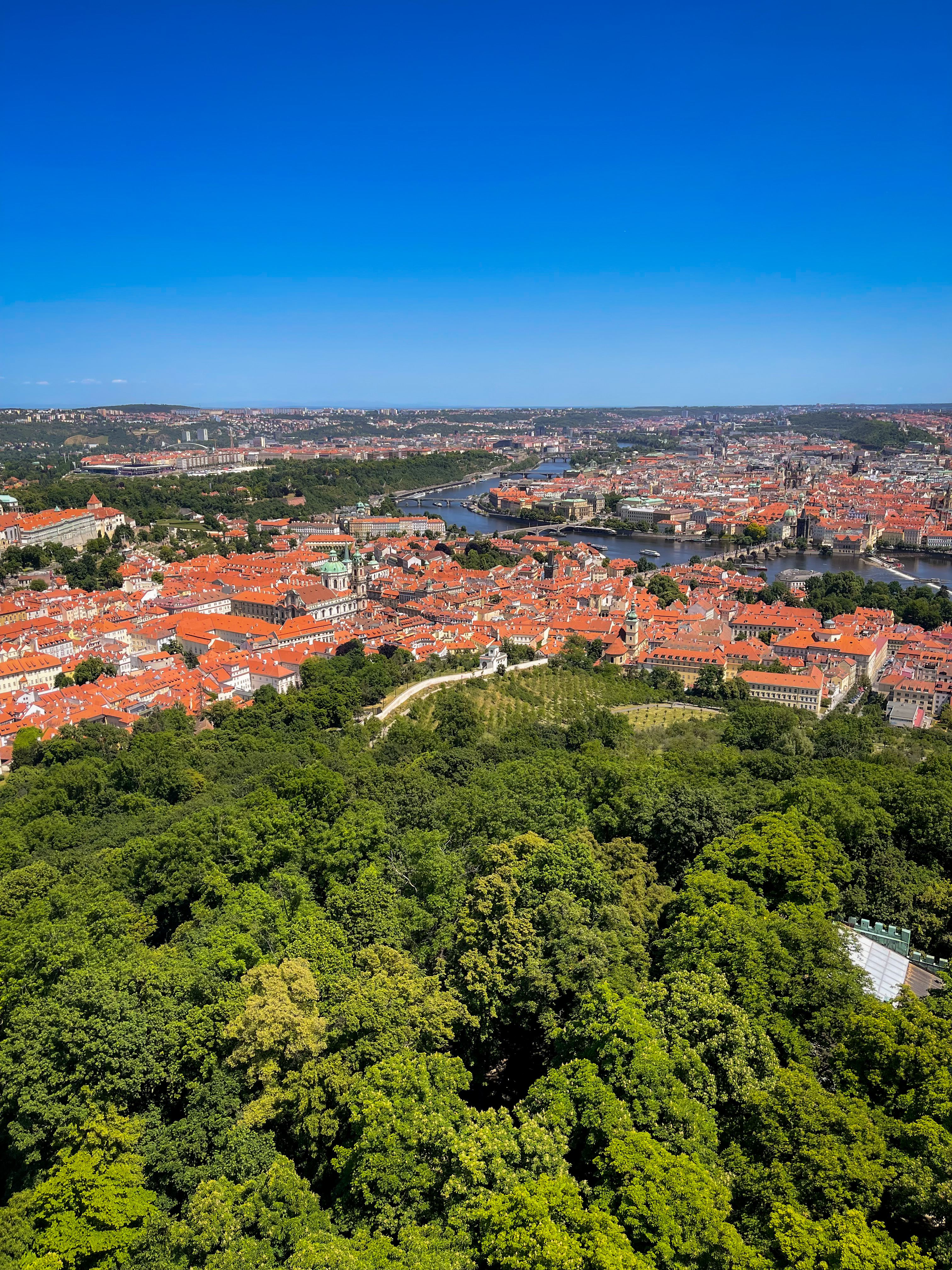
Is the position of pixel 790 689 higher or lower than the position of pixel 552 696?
lower

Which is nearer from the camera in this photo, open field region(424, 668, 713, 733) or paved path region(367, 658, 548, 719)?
open field region(424, 668, 713, 733)

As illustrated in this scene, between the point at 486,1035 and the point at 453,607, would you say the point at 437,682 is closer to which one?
the point at 453,607

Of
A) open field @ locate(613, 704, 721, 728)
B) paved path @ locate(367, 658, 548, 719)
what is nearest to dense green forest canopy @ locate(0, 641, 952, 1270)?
open field @ locate(613, 704, 721, 728)

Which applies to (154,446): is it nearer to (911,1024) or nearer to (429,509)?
(429,509)

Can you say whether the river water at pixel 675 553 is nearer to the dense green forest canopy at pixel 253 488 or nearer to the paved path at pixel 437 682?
the dense green forest canopy at pixel 253 488

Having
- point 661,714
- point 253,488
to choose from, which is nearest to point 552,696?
point 661,714

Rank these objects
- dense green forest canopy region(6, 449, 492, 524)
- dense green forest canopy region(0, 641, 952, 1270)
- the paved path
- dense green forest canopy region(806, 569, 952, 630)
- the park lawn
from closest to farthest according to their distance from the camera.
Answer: dense green forest canopy region(0, 641, 952, 1270) → the park lawn → the paved path → dense green forest canopy region(806, 569, 952, 630) → dense green forest canopy region(6, 449, 492, 524)

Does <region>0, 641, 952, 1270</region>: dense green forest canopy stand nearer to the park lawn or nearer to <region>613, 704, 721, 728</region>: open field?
the park lawn
